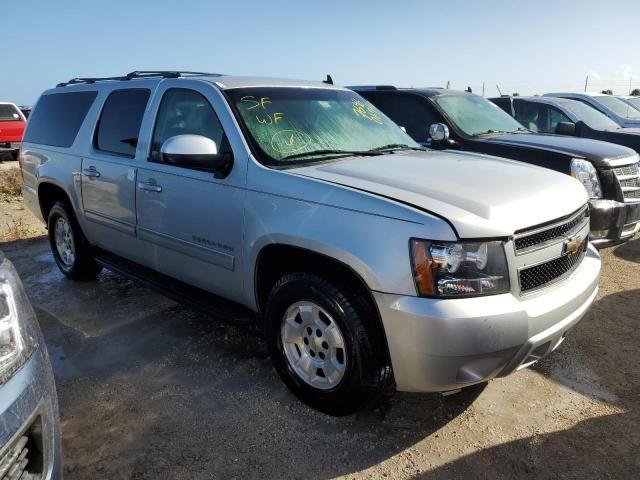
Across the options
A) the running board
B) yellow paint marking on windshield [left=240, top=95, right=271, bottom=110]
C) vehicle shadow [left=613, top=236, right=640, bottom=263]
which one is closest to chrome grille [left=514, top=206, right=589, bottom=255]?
the running board

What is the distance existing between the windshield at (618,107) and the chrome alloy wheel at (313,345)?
380 inches

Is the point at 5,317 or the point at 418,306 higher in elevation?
the point at 5,317

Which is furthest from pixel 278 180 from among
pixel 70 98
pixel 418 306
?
pixel 70 98

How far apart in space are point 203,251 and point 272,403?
1.06m

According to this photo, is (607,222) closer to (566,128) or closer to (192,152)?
(566,128)

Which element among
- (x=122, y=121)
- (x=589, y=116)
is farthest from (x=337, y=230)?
(x=589, y=116)

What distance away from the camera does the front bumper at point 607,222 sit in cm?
488

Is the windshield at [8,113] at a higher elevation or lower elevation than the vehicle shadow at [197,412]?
higher

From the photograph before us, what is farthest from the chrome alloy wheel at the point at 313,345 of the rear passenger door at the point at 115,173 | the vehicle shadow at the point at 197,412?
the rear passenger door at the point at 115,173

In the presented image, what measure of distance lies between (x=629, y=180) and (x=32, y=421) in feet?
18.1

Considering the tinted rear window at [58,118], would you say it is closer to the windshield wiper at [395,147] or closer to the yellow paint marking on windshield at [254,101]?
the yellow paint marking on windshield at [254,101]

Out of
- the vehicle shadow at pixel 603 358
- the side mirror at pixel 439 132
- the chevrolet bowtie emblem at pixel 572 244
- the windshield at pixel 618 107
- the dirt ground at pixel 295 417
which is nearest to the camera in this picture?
the dirt ground at pixel 295 417

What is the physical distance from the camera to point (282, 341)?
3078 millimetres

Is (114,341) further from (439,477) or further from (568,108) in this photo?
(568,108)
